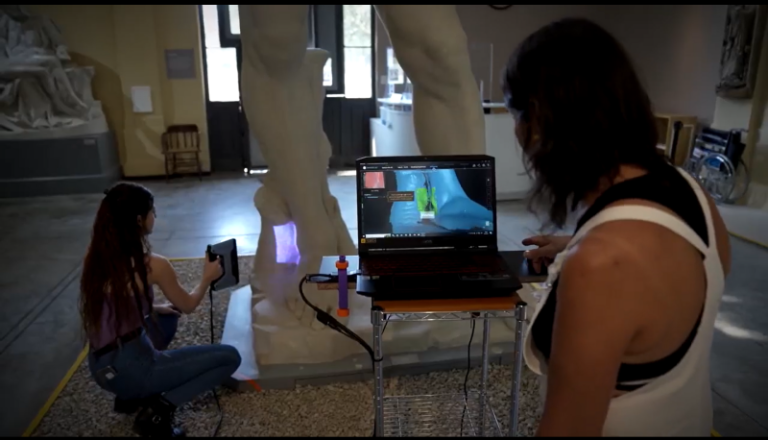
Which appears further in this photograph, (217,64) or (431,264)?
(217,64)

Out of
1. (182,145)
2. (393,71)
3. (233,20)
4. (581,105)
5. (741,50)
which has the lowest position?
(182,145)

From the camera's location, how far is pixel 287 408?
181 cm

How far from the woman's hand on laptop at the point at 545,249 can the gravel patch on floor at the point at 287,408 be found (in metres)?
0.68

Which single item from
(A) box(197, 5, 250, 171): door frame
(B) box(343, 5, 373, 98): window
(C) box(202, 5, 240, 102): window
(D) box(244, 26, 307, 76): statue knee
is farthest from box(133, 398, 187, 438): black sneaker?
(B) box(343, 5, 373, 98): window

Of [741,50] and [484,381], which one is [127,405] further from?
[741,50]

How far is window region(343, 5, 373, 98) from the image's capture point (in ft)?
21.6

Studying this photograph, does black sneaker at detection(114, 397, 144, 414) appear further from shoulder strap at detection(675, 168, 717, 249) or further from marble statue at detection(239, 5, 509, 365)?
shoulder strap at detection(675, 168, 717, 249)

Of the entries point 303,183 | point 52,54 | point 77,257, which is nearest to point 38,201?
point 52,54

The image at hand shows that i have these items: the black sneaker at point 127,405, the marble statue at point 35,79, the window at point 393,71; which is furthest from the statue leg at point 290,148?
the marble statue at point 35,79

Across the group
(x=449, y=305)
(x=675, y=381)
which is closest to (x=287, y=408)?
(x=449, y=305)

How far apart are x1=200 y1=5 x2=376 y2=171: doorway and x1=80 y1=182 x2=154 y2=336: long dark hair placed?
16.5 ft

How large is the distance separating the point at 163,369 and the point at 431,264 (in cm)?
84

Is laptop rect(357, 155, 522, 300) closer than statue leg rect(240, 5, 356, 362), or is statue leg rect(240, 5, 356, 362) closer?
laptop rect(357, 155, 522, 300)

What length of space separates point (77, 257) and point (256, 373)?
206 centimetres
